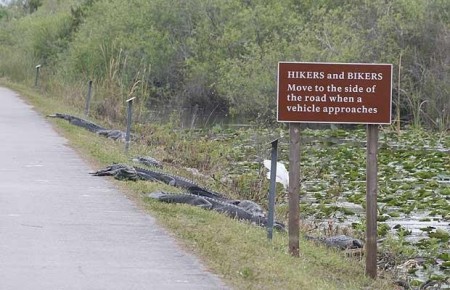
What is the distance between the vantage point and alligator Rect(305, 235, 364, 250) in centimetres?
1370

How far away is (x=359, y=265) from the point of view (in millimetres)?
12430

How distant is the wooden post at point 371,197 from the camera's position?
38.0 feet

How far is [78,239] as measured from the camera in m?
11.1

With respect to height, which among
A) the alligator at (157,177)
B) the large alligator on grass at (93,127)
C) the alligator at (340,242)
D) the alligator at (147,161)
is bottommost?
the alligator at (340,242)

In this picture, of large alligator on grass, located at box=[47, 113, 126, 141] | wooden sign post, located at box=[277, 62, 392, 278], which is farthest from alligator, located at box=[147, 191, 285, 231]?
large alligator on grass, located at box=[47, 113, 126, 141]

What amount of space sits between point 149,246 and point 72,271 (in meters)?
1.45

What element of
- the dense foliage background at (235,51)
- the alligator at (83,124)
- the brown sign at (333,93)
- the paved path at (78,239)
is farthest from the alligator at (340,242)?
the dense foliage background at (235,51)

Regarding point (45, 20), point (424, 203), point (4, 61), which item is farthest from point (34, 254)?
point (45, 20)

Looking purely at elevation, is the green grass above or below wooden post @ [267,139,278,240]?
below

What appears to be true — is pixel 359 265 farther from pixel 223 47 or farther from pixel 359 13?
pixel 223 47

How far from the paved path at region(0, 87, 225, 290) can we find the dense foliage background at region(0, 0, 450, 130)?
14.1 metres

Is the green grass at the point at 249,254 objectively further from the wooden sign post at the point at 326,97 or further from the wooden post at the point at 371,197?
the wooden sign post at the point at 326,97

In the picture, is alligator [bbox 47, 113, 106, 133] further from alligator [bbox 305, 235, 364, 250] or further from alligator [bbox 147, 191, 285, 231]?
alligator [bbox 305, 235, 364, 250]

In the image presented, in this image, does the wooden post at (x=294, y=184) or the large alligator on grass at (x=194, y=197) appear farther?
the large alligator on grass at (x=194, y=197)
